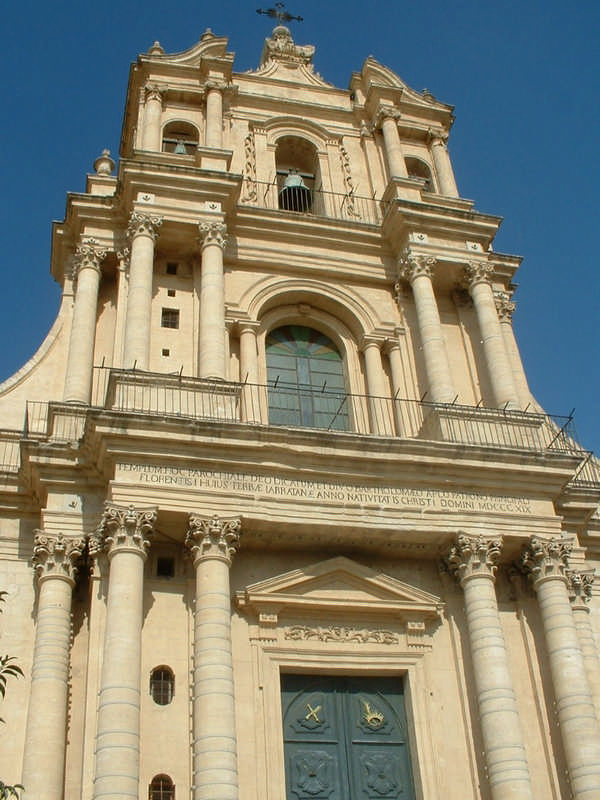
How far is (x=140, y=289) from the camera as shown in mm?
17766

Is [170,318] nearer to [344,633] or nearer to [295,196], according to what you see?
[295,196]

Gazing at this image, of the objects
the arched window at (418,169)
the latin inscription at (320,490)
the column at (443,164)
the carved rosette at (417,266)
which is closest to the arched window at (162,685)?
the latin inscription at (320,490)

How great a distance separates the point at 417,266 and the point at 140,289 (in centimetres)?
582

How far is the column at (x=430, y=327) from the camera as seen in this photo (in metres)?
18.0

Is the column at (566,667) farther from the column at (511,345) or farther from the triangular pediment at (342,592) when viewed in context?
the column at (511,345)

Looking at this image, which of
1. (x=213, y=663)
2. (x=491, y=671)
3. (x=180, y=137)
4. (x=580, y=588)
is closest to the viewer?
(x=213, y=663)

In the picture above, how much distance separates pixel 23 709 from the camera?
14078 millimetres

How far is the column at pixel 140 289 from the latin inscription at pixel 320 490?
2.48 meters

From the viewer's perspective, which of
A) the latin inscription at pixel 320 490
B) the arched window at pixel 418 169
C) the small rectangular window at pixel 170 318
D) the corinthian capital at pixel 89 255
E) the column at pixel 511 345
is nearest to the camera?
the latin inscription at pixel 320 490

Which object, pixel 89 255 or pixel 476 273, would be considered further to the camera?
pixel 476 273

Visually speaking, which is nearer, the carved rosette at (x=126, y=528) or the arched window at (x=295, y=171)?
the carved rosette at (x=126, y=528)

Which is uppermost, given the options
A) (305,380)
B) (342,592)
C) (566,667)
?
(305,380)

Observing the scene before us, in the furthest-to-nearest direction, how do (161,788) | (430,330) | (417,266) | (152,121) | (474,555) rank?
(152,121) < (417,266) < (430,330) < (474,555) < (161,788)

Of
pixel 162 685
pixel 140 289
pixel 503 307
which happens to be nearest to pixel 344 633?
pixel 162 685
